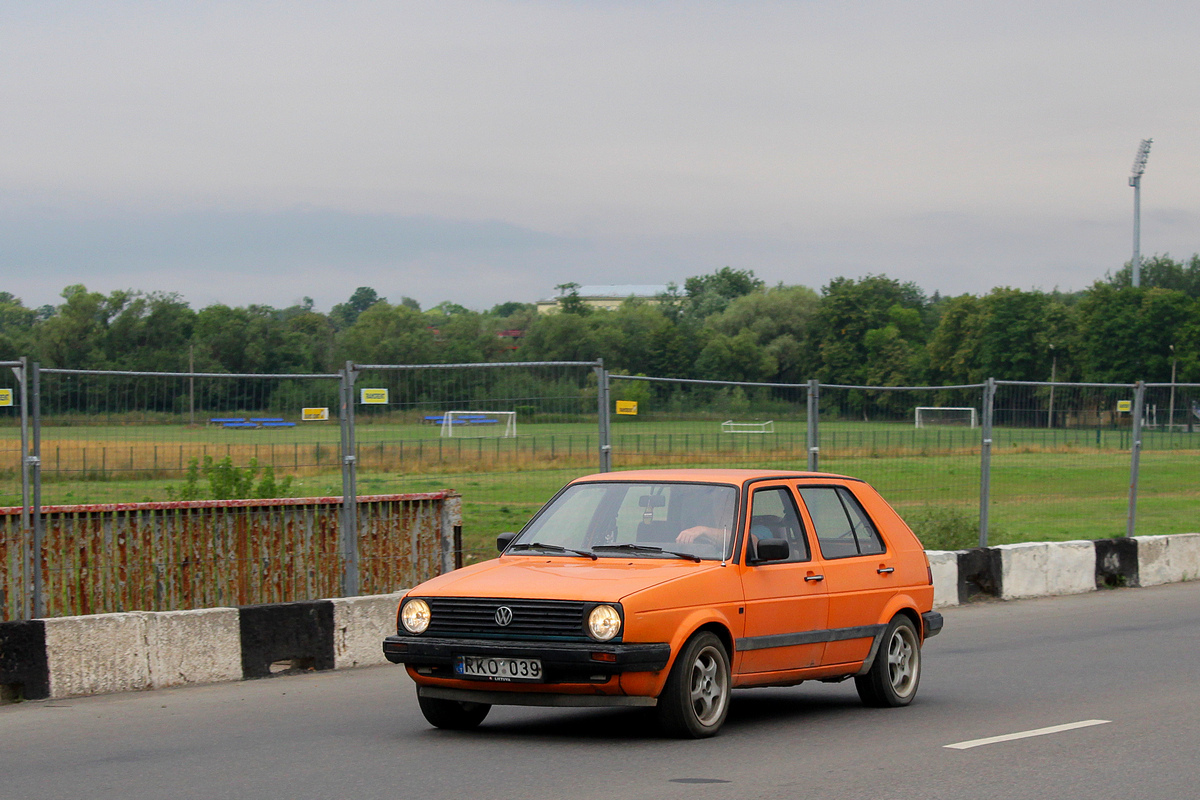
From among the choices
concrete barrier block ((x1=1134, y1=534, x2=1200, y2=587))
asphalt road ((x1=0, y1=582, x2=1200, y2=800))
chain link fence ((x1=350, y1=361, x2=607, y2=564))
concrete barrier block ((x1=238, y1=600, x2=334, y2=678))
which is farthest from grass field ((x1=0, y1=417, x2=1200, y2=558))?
asphalt road ((x1=0, y1=582, x2=1200, y2=800))

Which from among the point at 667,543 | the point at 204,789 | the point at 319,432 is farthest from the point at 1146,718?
the point at 319,432

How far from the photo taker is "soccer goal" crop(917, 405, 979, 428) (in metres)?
15.4

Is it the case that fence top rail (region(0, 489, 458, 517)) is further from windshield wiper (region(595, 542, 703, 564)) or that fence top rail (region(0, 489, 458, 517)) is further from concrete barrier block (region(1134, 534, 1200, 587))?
concrete barrier block (region(1134, 534, 1200, 587))

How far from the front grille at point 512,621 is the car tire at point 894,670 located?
102 inches

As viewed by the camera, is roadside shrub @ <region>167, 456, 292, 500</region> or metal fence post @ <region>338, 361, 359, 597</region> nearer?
roadside shrub @ <region>167, 456, 292, 500</region>

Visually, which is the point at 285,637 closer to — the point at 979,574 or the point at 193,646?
the point at 193,646

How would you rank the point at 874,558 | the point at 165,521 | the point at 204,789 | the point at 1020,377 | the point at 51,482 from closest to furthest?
the point at 204,789
the point at 874,558
the point at 51,482
the point at 165,521
the point at 1020,377

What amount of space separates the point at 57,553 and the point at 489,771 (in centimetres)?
479

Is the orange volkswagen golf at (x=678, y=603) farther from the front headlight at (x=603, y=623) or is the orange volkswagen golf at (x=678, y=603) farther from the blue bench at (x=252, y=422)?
the blue bench at (x=252, y=422)

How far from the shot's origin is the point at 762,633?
7711 mm

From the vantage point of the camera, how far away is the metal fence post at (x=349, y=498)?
11.2 meters

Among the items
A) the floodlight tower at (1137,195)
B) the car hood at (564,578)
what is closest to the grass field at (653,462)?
the car hood at (564,578)

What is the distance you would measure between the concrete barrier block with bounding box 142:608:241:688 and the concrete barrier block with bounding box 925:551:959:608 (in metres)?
8.09

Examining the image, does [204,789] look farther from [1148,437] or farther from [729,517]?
[1148,437]
